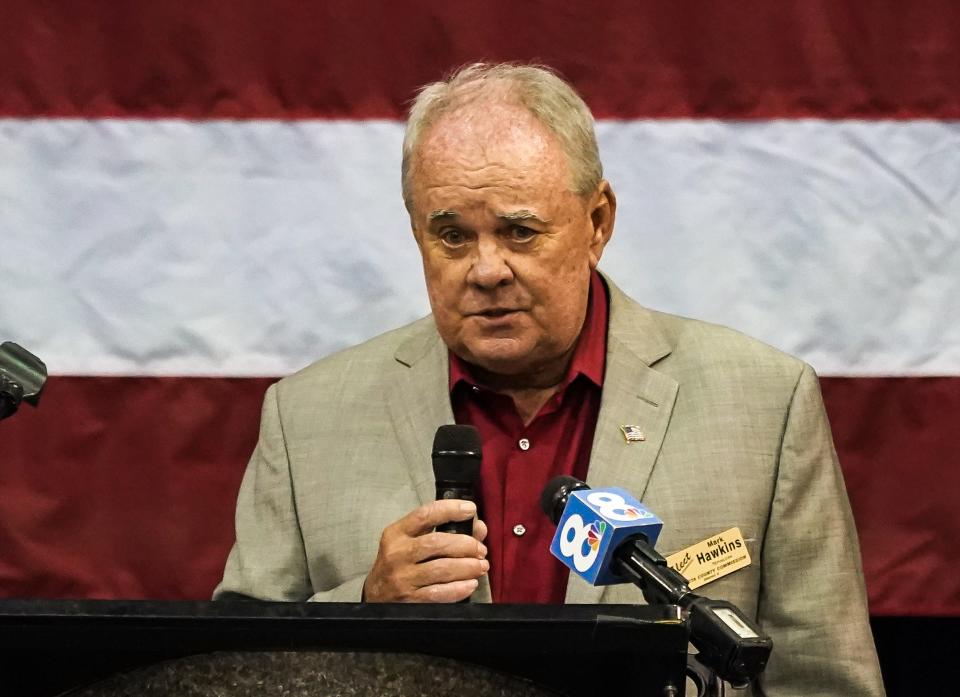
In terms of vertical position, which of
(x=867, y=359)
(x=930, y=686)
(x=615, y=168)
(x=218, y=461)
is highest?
(x=615, y=168)

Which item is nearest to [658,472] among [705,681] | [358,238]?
[358,238]

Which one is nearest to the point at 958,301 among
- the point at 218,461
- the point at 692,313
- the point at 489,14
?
the point at 692,313

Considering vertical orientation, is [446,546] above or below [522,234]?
below

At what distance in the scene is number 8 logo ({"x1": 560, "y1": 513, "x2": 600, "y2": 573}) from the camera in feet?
4.10

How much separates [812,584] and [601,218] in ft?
2.07

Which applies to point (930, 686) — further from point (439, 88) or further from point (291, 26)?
point (291, 26)

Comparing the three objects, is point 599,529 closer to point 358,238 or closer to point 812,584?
point 812,584

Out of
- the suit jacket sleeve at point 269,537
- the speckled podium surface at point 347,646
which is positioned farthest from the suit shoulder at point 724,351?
the speckled podium surface at point 347,646

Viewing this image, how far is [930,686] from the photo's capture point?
261 cm

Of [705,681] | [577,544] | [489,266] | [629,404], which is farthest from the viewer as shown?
[629,404]

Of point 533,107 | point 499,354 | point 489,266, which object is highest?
point 533,107

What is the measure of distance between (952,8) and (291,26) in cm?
116

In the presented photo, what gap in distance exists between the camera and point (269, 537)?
2.11m

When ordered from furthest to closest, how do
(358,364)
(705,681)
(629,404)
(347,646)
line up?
(358,364), (629,404), (705,681), (347,646)
